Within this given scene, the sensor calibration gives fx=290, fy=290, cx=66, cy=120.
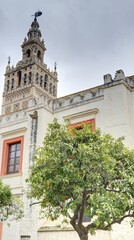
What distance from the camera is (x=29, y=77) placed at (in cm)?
5747

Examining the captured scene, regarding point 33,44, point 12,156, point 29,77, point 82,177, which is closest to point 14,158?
point 12,156

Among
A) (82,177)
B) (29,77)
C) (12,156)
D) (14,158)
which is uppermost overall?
(29,77)

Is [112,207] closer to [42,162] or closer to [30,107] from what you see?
[42,162]

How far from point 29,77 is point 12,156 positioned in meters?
41.6

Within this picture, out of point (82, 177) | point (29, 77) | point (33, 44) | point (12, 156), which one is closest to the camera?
point (82, 177)

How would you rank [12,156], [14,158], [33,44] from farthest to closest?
[33,44] → [12,156] → [14,158]

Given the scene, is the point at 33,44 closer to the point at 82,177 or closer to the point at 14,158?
the point at 14,158

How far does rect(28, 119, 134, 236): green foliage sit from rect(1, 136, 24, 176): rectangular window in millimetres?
6987

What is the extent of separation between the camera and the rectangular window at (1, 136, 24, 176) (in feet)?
55.3

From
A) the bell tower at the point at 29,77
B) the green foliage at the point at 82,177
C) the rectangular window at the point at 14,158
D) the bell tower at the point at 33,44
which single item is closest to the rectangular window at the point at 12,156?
the rectangular window at the point at 14,158

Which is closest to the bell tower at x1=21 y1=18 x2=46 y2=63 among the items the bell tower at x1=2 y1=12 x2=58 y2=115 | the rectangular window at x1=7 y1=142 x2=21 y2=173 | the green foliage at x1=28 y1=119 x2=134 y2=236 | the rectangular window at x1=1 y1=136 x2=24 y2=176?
the bell tower at x1=2 y1=12 x2=58 y2=115

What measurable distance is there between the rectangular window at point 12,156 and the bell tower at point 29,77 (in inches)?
1486

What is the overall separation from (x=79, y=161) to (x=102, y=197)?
1.46m

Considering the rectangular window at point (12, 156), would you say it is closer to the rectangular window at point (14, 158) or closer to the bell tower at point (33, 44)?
the rectangular window at point (14, 158)
